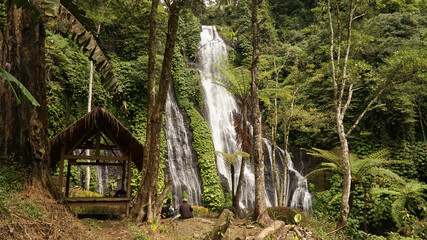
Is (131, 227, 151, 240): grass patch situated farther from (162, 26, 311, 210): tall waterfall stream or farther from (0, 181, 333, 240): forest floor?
(162, 26, 311, 210): tall waterfall stream

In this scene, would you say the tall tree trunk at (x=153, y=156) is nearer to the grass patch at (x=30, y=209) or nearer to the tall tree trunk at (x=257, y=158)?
the grass patch at (x=30, y=209)

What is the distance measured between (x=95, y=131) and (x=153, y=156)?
117 inches

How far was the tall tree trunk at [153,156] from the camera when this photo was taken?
6.43 meters

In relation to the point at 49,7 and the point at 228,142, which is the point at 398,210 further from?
the point at 49,7

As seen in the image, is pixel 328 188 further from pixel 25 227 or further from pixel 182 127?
pixel 25 227

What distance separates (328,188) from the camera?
679 inches

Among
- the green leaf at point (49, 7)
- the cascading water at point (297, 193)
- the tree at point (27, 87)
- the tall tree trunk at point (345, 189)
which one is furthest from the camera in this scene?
the cascading water at point (297, 193)

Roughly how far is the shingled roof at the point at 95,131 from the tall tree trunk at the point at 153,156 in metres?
1.42

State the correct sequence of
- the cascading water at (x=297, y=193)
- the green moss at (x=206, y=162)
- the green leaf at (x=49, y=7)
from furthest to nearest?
the cascading water at (x=297, y=193)
the green moss at (x=206, y=162)
the green leaf at (x=49, y=7)

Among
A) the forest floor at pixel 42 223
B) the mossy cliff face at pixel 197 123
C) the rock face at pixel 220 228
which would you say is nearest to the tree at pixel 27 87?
the forest floor at pixel 42 223

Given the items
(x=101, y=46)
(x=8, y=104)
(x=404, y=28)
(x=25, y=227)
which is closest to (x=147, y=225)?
(x=25, y=227)

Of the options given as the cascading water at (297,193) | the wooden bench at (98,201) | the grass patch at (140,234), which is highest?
the wooden bench at (98,201)

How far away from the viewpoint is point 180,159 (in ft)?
54.3

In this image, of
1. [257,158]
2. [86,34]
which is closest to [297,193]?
[257,158]
